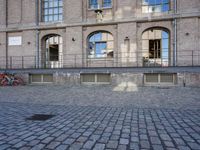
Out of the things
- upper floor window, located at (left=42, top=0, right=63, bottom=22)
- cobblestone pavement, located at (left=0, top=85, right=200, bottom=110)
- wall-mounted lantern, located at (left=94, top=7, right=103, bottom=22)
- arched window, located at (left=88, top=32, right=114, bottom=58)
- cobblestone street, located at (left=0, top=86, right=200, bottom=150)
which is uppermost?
upper floor window, located at (left=42, top=0, right=63, bottom=22)

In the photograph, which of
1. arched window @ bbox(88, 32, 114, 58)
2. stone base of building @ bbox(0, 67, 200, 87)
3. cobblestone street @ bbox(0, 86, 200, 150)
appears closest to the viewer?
cobblestone street @ bbox(0, 86, 200, 150)

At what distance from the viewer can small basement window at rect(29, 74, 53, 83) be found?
13156mm

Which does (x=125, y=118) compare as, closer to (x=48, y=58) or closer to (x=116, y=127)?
(x=116, y=127)

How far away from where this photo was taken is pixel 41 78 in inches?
527

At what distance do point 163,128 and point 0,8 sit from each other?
19.2 meters

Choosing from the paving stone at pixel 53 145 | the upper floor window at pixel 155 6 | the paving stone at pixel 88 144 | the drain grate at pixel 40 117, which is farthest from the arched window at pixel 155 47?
the paving stone at pixel 53 145

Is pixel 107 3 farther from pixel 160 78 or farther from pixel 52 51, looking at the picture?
pixel 160 78

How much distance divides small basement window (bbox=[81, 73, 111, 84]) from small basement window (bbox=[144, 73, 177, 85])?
292 cm

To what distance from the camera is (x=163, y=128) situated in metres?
3.69

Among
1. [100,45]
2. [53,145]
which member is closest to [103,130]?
[53,145]

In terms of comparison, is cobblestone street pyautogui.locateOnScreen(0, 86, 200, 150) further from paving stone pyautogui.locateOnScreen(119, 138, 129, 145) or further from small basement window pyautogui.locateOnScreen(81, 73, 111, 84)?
small basement window pyautogui.locateOnScreen(81, 73, 111, 84)

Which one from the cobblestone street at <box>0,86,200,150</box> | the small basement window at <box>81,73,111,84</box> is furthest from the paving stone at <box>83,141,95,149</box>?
the small basement window at <box>81,73,111,84</box>

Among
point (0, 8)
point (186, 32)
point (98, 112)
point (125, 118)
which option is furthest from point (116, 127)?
point (0, 8)

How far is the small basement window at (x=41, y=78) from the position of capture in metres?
13.2
